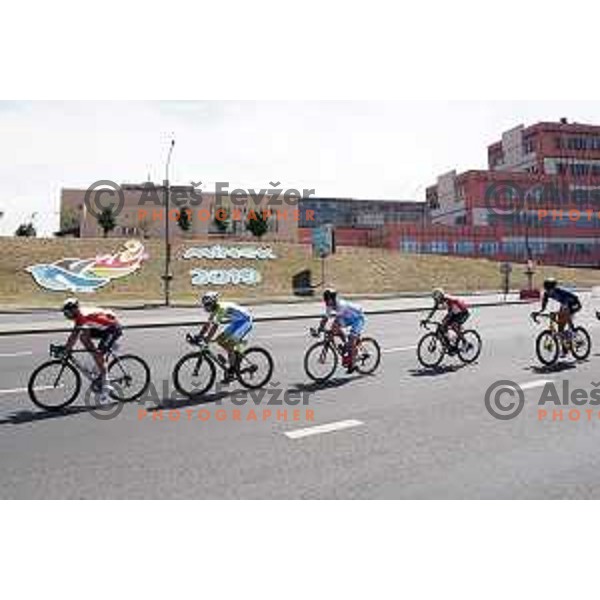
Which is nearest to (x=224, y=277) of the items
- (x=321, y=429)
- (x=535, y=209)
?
(x=321, y=429)

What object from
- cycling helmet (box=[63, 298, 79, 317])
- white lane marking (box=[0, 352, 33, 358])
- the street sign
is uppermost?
the street sign

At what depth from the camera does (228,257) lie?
56.8 meters

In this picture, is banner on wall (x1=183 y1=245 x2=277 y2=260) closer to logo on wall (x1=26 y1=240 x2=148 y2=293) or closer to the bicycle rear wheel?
logo on wall (x1=26 y1=240 x2=148 y2=293)

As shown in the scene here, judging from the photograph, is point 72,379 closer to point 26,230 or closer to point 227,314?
point 227,314

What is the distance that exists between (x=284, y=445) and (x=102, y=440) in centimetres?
213

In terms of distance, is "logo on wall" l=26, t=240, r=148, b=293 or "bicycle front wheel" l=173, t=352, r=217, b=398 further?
"logo on wall" l=26, t=240, r=148, b=293

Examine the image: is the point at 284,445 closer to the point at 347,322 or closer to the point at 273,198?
the point at 347,322

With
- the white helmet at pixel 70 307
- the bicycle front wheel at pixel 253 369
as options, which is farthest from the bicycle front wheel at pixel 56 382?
the bicycle front wheel at pixel 253 369

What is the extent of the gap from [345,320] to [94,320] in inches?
167

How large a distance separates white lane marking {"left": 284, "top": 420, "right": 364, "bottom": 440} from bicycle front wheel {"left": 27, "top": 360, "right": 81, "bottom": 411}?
3.48 metres

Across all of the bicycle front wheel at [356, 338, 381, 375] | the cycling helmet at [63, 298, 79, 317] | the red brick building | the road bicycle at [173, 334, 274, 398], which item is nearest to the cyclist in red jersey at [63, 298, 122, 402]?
the cycling helmet at [63, 298, 79, 317]

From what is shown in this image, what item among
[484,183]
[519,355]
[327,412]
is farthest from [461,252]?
[327,412]

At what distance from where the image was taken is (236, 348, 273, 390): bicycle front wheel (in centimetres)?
1008

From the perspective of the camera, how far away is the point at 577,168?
93.5 metres
